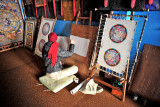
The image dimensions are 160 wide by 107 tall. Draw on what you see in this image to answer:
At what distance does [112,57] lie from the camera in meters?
1.72

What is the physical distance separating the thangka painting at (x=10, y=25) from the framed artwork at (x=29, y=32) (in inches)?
14.5

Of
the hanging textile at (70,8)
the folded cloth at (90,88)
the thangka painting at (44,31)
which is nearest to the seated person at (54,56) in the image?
the folded cloth at (90,88)

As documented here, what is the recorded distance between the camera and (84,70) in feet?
7.31

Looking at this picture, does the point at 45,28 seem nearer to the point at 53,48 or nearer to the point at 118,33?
the point at 53,48

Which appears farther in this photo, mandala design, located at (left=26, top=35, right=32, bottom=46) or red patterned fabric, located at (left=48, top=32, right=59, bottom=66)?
A: mandala design, located at (left=26, top=35, right=32, bottom=46)

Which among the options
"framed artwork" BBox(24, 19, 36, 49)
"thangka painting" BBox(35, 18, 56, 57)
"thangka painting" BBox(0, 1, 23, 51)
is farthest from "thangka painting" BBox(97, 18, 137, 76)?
"thangka painting" BBox(0, 1, 23, 51)

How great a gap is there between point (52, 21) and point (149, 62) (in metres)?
2.36

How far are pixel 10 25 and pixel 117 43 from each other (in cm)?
388

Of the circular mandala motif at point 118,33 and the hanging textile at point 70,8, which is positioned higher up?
the hanging textile at point 70,8

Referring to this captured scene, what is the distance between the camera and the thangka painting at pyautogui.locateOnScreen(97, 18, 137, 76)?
1553 millimetres

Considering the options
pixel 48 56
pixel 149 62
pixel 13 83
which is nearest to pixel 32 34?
pixel 13 83

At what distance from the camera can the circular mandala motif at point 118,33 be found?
62.6 inches

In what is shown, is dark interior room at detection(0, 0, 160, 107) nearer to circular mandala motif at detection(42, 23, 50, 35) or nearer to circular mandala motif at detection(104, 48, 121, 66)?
circular mandala motif at detection(104, 48, 121, 66)

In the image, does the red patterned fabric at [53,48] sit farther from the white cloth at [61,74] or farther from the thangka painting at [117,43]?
the thangka painting at [117,43]
